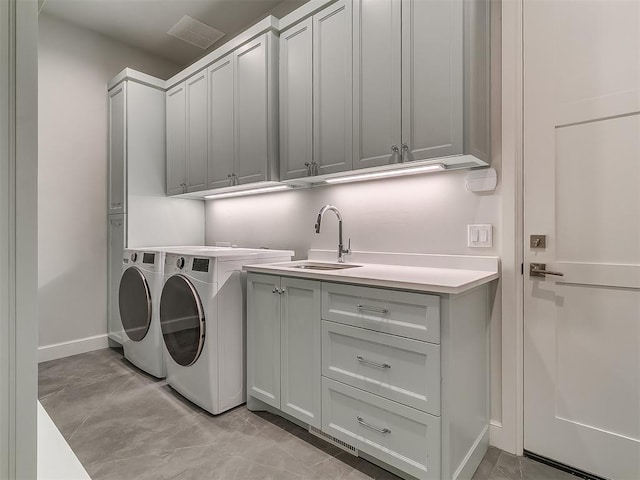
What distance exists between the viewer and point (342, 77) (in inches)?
80.0

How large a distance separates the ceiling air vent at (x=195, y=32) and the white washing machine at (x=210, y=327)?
2.22m

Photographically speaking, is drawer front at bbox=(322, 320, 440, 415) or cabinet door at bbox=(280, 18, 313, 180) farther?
cabinet door at bbox=(280, 18, 313, 180)

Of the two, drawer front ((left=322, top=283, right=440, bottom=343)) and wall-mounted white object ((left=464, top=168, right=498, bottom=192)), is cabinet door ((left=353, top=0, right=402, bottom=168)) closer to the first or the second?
wall-mounted white object ((left=464, top=168, right=498, bottom=192))

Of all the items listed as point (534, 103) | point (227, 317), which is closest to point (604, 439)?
point (534, 103)

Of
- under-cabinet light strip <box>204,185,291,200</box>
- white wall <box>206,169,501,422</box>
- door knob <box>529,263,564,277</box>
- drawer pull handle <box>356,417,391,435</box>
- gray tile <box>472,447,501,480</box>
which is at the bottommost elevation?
gray tile <box>472,447,501,480</box>

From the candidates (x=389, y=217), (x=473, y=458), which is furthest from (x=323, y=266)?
(x=473, y=458)

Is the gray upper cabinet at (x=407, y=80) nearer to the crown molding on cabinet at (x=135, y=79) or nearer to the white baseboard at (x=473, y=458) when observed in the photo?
the white baseboard at (x=473, y=458)

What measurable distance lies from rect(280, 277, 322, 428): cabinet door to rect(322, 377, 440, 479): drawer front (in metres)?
0.09

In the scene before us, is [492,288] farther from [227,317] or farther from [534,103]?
[227,317]

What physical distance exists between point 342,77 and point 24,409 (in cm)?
203

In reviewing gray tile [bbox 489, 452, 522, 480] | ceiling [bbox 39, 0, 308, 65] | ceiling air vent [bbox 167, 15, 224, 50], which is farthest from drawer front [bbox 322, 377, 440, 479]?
ceiling air vent [bbox 167, 15, 224, 50]

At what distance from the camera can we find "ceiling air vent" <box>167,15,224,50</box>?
3171 millimetres

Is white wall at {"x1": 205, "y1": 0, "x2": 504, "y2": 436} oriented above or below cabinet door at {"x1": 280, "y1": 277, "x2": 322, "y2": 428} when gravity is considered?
above

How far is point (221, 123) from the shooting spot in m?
2.80
